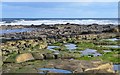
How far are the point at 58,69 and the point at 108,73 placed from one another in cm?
478

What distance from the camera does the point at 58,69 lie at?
28062 mm

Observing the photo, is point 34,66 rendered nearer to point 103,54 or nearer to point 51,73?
point 51,73

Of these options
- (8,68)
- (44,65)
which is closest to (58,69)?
(44,65)

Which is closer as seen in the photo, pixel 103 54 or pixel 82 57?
pixel 82 57

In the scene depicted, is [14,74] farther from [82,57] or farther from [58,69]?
[82,57]

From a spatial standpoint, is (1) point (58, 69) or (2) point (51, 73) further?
(1) point (58, 69)

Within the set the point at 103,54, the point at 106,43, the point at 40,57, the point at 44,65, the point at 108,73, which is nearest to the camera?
the point at 108,73

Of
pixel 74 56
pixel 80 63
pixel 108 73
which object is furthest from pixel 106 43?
pixel 108 73

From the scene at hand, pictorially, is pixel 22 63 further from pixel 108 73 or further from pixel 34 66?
pixel 108 73

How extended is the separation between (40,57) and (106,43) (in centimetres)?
2003

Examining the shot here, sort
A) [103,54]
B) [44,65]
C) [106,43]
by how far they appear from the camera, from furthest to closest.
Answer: [106,43], [103,54], [44,65]

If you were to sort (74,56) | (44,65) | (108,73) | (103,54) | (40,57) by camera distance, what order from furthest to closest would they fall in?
(103,54) → (74,56) → (40,57) → (44,65) → (108,73)

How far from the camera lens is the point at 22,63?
31.4 m

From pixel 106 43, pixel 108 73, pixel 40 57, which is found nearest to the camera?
pixel 108 73
